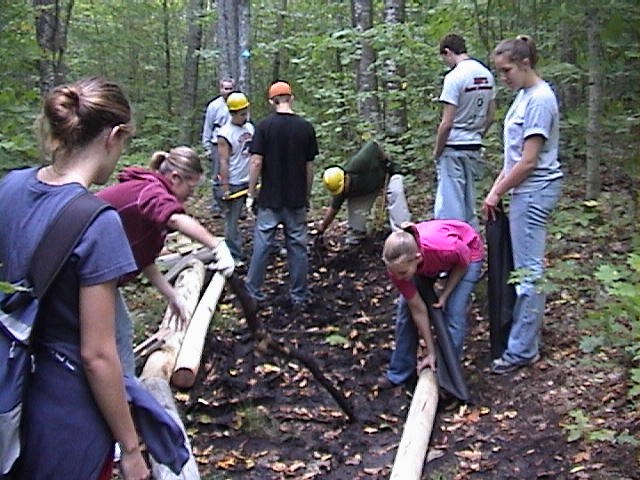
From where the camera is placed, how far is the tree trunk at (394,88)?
12016 mm

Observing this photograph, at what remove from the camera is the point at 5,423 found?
85.4 inches

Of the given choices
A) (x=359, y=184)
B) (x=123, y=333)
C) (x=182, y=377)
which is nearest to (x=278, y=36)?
(x=359, y=184)

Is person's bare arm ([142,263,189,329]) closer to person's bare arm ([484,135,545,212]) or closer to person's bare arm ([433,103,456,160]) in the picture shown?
person's bare arm ([484,135,545,212])

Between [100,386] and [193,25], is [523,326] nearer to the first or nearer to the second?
[100,386]

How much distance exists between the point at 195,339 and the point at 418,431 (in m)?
2.05

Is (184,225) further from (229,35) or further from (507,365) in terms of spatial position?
(229,35)

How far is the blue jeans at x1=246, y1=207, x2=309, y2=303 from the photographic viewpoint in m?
8.41

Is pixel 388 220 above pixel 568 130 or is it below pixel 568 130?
below

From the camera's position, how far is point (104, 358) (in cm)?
220

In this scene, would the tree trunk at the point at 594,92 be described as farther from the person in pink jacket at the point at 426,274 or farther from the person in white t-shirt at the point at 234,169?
the person in white t-shirt at the point at 234,169

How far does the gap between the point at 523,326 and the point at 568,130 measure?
5.78 meters

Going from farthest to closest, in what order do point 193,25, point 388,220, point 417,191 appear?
1. point 193,25
2. point 417,191
3. point 388,220

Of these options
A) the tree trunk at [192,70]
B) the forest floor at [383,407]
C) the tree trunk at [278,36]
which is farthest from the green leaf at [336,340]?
the tree trunk at [278,36]

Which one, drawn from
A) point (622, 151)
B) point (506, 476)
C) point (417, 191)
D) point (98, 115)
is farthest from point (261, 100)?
point (98, 115)
